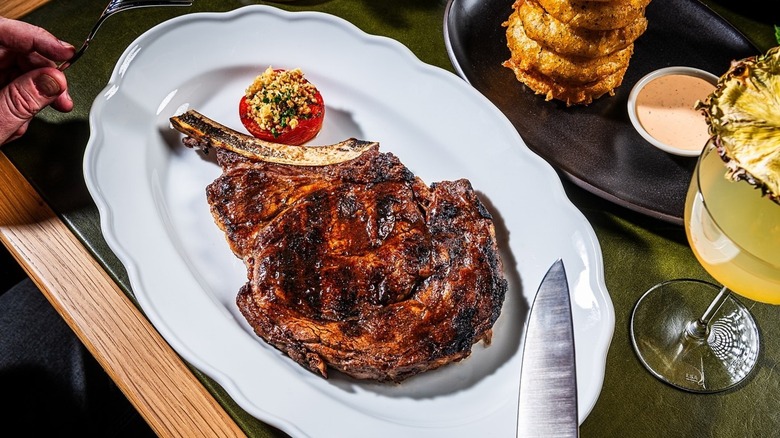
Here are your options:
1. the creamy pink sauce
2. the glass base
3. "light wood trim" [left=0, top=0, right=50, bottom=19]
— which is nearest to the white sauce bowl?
the creamy pink sauce

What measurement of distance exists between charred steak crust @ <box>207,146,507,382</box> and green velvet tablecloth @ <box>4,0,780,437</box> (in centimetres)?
41

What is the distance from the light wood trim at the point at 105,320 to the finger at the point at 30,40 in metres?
0.47

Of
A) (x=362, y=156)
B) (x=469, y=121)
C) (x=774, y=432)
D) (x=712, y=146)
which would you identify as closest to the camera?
(x=712, y=146)

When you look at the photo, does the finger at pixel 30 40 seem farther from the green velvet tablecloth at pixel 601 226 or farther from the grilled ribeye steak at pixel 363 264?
the grilled ribeye steak at pixel 363 264

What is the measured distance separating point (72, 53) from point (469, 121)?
1.65 m

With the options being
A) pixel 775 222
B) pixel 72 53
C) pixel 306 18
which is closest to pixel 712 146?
pixel 775 222

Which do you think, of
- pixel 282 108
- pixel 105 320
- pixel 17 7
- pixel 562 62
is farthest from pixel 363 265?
pixel 17 7

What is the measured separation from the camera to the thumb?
2.48 m

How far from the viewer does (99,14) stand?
9.84 feet

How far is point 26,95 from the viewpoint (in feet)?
8.18

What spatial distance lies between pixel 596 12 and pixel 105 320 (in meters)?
2.13

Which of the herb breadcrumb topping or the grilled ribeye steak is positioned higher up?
the herb breadcrumb topping

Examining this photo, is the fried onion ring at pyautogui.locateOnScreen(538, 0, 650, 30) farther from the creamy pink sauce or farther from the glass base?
the glass base

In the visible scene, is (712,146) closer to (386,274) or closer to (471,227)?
(471,227)
